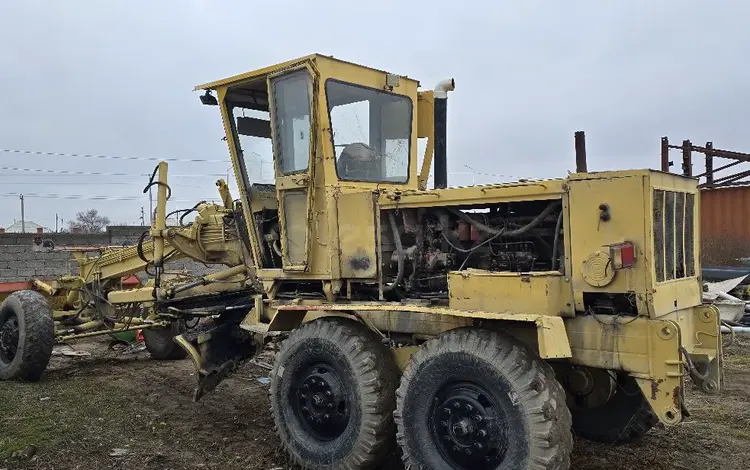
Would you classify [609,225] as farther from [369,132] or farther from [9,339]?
[9,339]

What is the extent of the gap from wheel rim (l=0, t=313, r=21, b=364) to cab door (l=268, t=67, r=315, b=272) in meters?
4.06

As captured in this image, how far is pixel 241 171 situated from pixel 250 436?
232cm

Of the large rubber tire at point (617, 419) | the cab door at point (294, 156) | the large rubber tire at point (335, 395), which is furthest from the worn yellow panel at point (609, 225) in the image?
the cab door at point (294, 156)

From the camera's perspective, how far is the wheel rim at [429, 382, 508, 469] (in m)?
Result: 3.94

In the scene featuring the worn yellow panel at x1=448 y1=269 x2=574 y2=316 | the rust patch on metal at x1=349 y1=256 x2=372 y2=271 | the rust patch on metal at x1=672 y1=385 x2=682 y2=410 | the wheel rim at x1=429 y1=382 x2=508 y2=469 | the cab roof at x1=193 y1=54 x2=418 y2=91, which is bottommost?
the wheel rim at x1=429 y1=382 x2=508 y2=469

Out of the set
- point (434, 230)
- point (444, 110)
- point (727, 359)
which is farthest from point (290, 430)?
point (727, 359)

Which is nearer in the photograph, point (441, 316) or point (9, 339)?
point (441, 316)

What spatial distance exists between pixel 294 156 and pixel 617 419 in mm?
3263

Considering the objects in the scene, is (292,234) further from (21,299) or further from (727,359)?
(727,359)

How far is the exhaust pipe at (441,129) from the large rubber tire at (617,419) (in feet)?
7.30

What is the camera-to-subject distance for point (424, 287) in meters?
5.12

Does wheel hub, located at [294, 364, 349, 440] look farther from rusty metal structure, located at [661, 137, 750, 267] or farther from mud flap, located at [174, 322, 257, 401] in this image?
rusty metal structure, located at [661, 137, 750, 267]

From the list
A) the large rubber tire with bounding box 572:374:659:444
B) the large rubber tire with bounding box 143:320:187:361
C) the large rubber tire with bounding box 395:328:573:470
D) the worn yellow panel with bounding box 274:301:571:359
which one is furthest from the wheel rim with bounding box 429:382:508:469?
the large rubber tire with bounding box 143:320:187:361

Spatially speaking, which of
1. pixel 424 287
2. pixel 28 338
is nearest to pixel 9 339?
pixel 28 338
